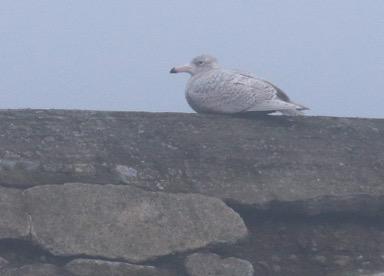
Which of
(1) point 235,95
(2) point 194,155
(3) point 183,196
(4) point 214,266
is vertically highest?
(1) point 235,95

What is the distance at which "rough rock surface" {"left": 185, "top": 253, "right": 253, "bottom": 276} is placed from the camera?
631cm

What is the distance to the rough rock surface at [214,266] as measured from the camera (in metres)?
6.31

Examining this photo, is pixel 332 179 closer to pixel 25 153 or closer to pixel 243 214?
pixel 243 214

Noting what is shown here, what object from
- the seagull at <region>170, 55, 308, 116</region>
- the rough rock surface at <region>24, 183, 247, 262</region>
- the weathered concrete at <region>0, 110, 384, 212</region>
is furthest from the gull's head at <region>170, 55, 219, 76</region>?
the rough rock surface at <region>24, 183, 247, 262</region>

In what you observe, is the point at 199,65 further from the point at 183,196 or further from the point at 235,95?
the point at 183,196

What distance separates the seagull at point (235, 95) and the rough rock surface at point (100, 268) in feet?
7.19

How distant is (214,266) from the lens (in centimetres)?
636

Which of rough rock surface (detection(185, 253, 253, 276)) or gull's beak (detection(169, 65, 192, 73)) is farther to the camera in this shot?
gull's beak (detection(169, 65, 192, 73))

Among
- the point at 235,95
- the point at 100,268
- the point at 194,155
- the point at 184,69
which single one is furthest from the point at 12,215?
the point at 184,69

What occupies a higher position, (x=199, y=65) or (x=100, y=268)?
(x=199, y=65)

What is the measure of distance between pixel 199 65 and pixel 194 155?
86.1 inches

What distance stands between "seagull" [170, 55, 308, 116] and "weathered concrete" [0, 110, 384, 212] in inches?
7.1

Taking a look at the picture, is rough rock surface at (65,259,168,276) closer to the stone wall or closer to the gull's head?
the stone wall

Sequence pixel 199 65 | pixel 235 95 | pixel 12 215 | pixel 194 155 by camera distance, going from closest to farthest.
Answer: pixel 12 215
pixel 194 155
pixel 235 95
pixel 199 65
